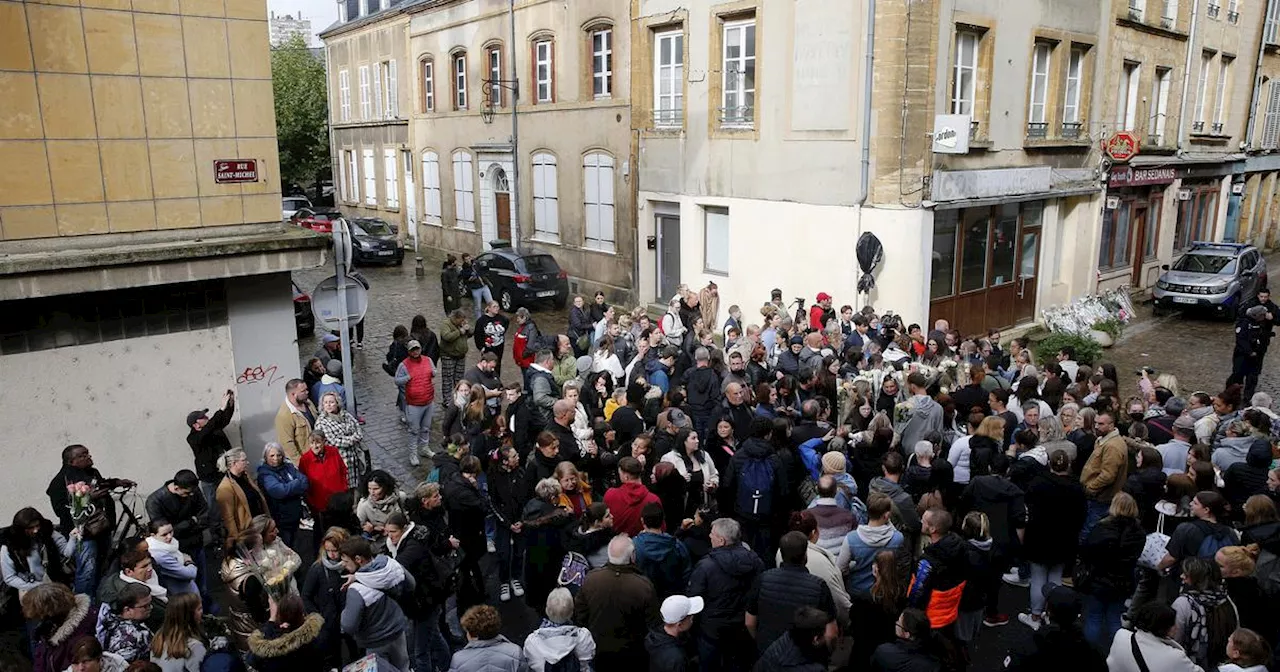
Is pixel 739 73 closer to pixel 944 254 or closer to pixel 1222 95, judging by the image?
pixel 944 254

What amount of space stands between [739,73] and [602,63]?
4.72 m

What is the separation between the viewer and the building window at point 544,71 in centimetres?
2248

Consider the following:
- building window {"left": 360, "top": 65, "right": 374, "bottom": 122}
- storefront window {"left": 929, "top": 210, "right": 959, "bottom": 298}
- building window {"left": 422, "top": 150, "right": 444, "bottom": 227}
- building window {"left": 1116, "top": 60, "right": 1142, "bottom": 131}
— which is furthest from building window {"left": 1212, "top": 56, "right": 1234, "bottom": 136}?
building window {"left": 360, "top": 65, "right": 374, "bottom": 122}

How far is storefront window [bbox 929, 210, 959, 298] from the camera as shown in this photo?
1628cm

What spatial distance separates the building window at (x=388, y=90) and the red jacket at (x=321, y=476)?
991 inches

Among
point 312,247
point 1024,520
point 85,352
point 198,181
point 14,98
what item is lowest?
point 1024,520

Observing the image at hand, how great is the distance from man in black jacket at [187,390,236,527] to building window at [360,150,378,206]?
26.8 metres

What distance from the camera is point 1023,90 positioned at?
1736 centimetres

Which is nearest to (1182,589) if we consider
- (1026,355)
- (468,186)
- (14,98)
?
(1026,355)

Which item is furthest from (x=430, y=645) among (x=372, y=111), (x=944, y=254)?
(x=372, y=111)

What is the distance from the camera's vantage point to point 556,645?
5355 mm

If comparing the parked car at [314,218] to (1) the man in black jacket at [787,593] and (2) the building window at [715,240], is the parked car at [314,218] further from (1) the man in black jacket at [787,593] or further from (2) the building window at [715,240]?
(1) the man in black jacket at [787,593]

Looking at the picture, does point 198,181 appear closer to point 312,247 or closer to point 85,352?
point 312,247

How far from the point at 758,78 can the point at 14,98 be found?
40.6ft
